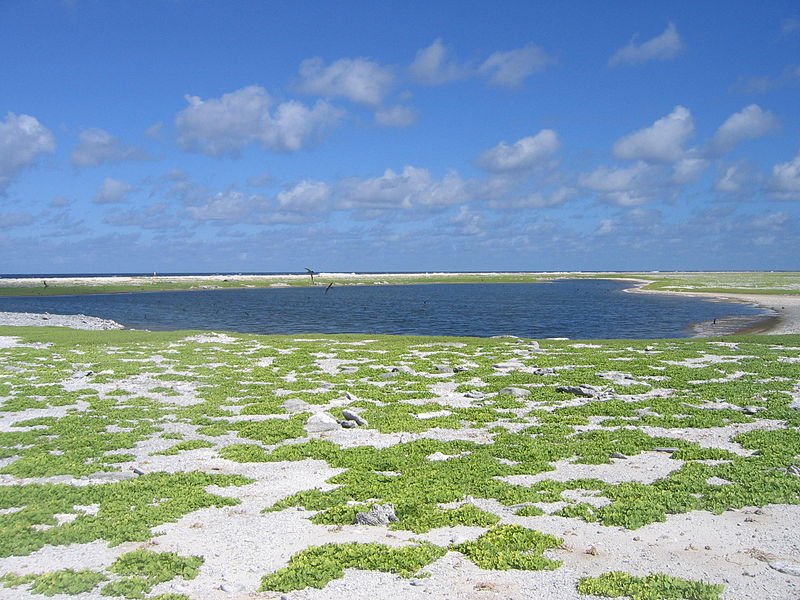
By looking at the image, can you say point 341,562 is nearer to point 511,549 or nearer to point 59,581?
point 511,549

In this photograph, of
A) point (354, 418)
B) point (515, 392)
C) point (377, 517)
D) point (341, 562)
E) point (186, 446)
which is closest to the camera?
point (341, 562)

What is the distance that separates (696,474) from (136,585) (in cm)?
1305

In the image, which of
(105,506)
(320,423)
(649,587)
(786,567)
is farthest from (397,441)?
(786,567)

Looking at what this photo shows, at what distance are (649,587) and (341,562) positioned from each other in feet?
17.3

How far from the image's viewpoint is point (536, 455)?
17297mm

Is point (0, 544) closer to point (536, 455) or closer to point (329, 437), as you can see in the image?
point (329, 437)

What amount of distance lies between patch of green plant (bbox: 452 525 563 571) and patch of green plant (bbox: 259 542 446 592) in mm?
682

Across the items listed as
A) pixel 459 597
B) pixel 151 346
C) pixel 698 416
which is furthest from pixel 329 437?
pixel 151 346

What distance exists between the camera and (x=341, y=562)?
35.8 feet

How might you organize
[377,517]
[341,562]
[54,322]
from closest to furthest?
[341,562]
[377,517]
[54,322]

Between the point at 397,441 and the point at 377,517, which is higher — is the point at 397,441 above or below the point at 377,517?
below

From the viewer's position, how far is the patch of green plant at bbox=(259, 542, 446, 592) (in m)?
10.3

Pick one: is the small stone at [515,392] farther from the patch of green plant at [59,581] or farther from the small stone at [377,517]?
the patch of green plant at [59,581]

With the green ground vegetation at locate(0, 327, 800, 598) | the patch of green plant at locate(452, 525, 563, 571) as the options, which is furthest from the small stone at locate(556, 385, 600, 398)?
the patch of green plant at locate(452, 525, 563, 571)
